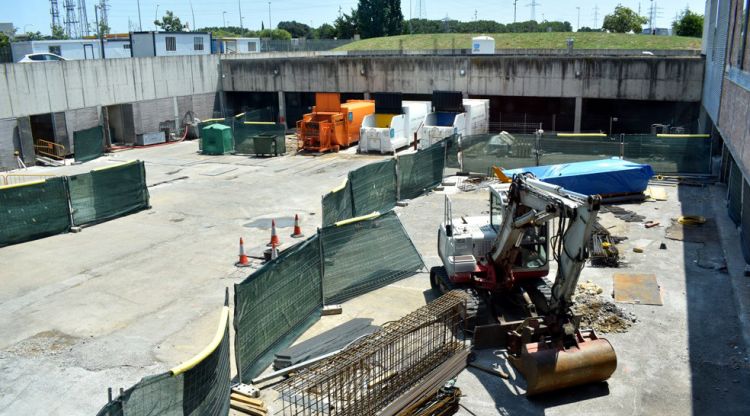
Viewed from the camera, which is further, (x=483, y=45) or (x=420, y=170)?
(x=483, y=45)

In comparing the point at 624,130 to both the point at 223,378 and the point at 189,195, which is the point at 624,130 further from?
the point at 223,378

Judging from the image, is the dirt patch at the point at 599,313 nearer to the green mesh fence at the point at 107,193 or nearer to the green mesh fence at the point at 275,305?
the green mesh fence at the point at 275,305

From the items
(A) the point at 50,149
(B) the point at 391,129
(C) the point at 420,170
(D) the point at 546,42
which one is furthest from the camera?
(D) the point at 546,42

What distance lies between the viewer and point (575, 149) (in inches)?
1033

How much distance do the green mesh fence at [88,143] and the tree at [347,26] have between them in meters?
60.9

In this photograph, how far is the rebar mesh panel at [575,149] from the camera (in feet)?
84.5

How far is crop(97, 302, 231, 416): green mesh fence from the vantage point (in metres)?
7.06

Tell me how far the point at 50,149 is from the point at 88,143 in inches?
71.9

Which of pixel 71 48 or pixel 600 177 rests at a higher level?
pixel 71 48

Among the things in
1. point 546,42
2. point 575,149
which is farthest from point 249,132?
point 546,42

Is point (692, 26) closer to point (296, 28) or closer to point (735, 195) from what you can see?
point (735, 195)

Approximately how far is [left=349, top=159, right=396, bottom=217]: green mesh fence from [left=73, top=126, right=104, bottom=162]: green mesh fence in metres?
17.8

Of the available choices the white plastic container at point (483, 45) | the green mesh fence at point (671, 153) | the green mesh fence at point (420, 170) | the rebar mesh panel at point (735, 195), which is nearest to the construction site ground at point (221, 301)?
the rebar mesh panel at point (735, 195)

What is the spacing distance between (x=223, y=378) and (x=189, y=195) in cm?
1619
